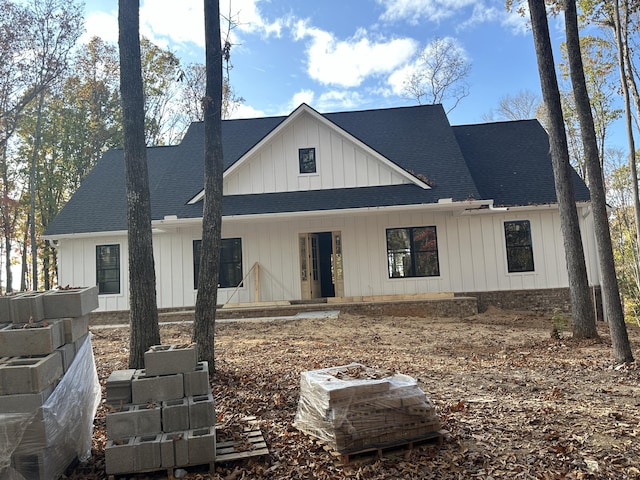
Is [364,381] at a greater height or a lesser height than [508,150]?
lesser

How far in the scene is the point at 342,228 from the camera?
596 inches

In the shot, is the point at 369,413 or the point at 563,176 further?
the point at 563,176

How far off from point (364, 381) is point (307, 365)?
137 inches

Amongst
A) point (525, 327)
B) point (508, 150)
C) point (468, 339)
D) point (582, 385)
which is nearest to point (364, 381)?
point (582, 385)

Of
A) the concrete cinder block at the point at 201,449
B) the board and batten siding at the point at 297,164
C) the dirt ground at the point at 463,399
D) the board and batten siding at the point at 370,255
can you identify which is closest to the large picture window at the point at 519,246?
the board and batten siding at the point at 370,255

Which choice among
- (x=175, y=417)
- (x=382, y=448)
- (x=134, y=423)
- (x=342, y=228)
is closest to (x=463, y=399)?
(x=382, y=448)

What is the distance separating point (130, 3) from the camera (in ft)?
20.4

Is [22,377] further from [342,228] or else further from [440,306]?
[342,228]

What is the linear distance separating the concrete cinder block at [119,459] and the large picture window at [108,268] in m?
13.2

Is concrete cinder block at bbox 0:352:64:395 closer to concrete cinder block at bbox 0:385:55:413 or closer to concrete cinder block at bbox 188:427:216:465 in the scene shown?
concrete cinder block at bbox 0:385:55:413

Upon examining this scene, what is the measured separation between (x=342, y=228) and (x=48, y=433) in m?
12.2

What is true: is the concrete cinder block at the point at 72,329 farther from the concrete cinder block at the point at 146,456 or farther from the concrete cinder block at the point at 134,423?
the concrete cinder block at the point at 146,456

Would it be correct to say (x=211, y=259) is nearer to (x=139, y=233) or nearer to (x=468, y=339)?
(x=139, y=233)

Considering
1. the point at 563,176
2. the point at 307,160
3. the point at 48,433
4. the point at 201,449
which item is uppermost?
the point at 307,160
